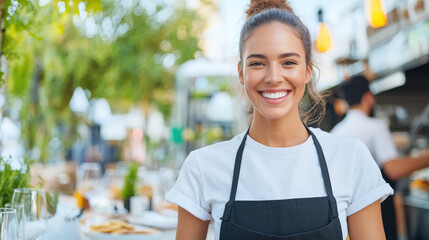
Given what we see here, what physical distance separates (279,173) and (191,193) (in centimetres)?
26

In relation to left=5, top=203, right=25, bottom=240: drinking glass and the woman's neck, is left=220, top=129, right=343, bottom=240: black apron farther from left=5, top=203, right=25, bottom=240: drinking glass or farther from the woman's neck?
left=5, top=203, right=25, bottom=240: drinking glass

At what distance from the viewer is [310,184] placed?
49.1 inches

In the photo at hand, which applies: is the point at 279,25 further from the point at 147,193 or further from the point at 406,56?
the point at 406,56

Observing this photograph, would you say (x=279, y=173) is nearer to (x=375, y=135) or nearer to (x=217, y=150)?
(x=217, y=150)

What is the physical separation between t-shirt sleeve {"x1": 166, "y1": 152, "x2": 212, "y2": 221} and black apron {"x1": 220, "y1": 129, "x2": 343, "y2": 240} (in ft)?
0.28

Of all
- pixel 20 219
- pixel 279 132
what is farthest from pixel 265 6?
pixel 20 219

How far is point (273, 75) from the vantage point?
→ 3.91ft

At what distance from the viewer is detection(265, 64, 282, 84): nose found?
1189mm

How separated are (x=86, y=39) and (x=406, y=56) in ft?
22.0

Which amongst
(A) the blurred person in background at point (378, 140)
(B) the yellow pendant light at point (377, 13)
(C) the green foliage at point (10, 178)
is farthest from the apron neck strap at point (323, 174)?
(B) the yellow pendant light at point (377, 13)

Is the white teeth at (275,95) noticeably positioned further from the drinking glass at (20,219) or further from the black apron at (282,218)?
the drinking glass at (20,219)

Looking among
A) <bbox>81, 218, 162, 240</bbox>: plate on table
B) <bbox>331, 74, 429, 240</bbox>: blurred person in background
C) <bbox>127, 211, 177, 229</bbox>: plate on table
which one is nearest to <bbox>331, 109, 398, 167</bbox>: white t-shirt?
<bbox>331, 74, 429, 240</bbox>: blurred person in background

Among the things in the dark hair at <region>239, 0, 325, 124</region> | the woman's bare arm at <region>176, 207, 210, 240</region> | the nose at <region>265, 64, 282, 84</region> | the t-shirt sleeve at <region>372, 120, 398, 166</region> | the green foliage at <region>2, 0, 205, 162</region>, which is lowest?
the woman's bare arm at <region>176, 207, 210, 240</region>

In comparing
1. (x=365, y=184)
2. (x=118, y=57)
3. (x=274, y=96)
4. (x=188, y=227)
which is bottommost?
(x=188, y=227)
